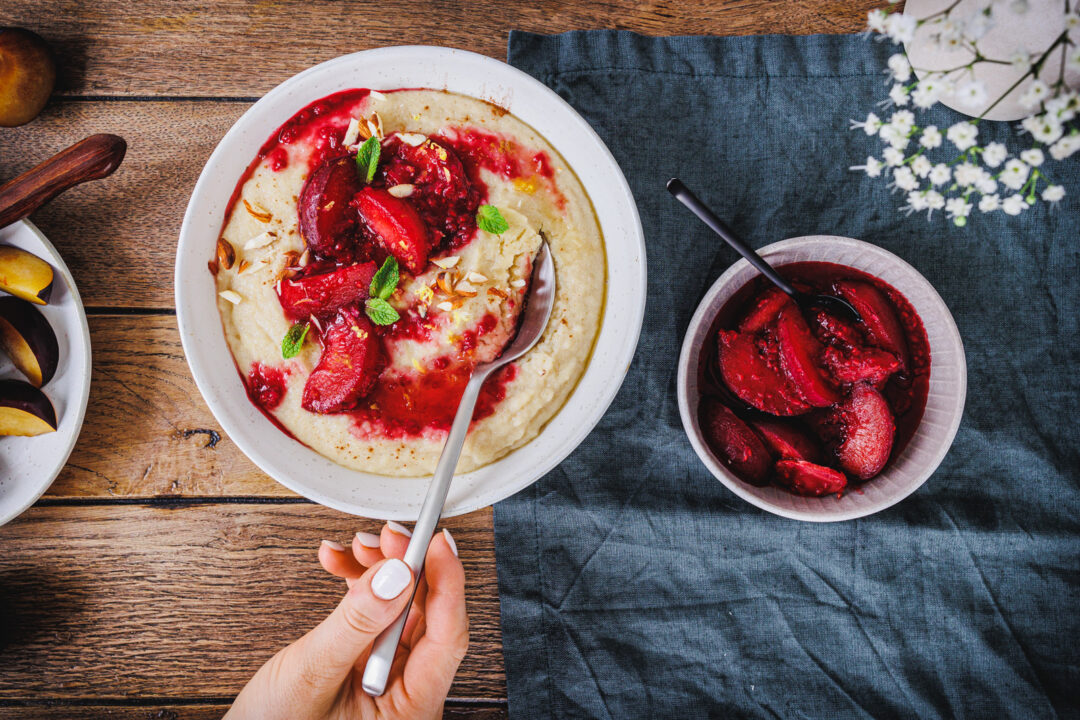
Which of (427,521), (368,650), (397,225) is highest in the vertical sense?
(397,225)

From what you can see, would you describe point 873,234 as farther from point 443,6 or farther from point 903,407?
point 443,6

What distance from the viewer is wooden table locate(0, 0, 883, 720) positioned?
7.83 feet

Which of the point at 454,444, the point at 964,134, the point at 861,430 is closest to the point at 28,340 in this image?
the point at 454,444

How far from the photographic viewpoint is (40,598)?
243cm

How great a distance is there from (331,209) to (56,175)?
3.19ft

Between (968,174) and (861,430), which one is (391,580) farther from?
(968,174)

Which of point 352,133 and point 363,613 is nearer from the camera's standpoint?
point 363,613

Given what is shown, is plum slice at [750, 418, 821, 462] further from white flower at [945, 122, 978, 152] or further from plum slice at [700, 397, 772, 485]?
white flower at [945, 122, 978, 152]

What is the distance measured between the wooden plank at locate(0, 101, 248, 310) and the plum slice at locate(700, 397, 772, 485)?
1.93 m

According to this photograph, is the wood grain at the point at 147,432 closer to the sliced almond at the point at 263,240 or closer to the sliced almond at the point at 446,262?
the sliced almond at the point at 263,240

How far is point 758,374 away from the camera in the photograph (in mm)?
2104

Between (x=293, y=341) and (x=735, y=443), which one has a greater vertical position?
(x=293, y=341)

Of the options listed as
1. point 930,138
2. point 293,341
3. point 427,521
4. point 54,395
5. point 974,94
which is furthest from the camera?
point 54,395

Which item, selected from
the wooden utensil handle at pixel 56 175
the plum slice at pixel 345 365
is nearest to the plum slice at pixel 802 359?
the plum slice at pixel 345 365
